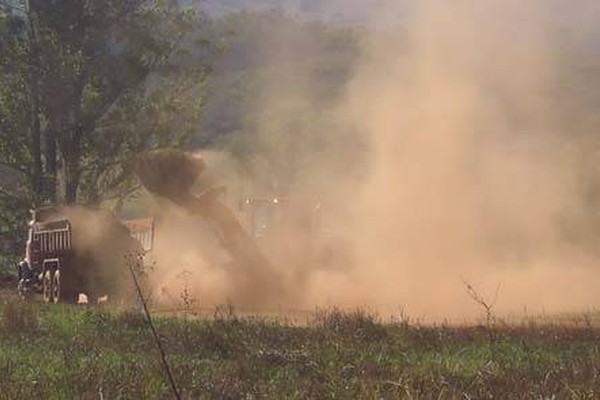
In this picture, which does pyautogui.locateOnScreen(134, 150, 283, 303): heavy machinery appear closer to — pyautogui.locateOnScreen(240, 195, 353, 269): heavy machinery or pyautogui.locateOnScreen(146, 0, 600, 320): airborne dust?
pyautogui.locateOnScreen(146, 0, 600, 320): airborne dust

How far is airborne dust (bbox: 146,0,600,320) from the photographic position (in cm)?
2684

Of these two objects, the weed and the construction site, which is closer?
the construction site

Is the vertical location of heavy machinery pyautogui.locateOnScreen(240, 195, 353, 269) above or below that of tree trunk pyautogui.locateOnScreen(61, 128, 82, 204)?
below

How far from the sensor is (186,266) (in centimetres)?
2836

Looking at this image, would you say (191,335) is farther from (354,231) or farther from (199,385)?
(354,231)

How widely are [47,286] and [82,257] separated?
1.96m

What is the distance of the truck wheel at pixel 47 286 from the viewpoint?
28.6 metres

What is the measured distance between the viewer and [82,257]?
1091 inches

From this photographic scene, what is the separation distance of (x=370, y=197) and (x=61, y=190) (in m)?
15.1

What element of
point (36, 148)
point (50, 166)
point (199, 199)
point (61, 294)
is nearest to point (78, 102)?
point (36, 148)

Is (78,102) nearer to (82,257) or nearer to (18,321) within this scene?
(82,257)

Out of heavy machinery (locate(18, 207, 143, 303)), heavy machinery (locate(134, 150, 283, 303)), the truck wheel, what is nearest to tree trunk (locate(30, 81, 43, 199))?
heavy machinery (locate(18, 207, 143, 303))

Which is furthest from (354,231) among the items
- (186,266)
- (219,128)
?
(219,128)

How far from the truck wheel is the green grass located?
10183 millimetres
